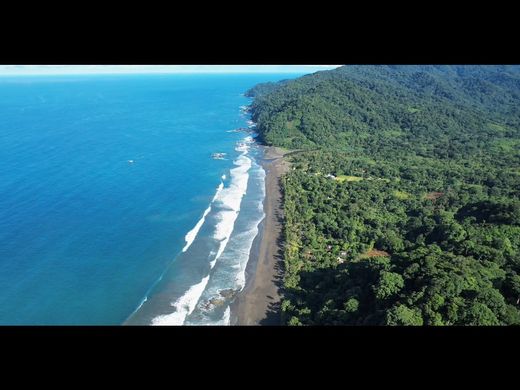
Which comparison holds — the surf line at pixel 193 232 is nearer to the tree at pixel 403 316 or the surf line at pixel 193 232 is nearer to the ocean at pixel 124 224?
the ocean at pixel 124 224

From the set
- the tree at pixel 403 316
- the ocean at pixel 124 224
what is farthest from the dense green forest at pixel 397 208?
the ocean at pixel 124 224

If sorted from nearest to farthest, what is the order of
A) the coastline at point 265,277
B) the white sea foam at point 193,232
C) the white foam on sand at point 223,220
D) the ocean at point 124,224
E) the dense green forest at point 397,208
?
1. the dense green forest at point 397,208
2. the coastline at point 265,277
3. the white foam on sand at point 223,220
4. the ocean at point 124,224
5. the white sea foam at point 193,232

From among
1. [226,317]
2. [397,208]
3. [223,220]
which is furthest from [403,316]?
[397,208]

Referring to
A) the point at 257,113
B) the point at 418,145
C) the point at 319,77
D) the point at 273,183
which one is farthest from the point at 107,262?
the point at 319,77

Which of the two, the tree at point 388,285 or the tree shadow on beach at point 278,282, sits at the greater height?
the tree at point 388,285

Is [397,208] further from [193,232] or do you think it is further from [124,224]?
[124,224]
